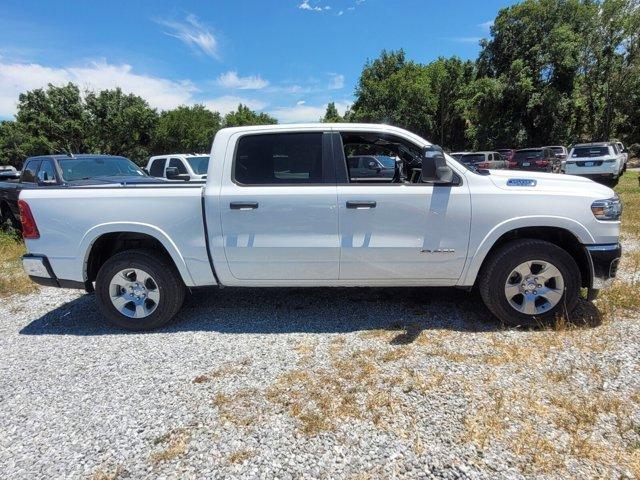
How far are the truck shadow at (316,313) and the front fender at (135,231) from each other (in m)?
0.76

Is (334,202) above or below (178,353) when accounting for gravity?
above

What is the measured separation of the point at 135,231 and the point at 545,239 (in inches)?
153

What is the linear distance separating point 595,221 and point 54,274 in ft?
16.7

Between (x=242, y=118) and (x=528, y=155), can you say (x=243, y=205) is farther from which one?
(x=242, y=118)

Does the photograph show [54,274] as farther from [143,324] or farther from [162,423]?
[162,423]

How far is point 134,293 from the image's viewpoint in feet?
13.5

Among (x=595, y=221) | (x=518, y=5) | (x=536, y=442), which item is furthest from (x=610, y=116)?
(x=536, y=442)

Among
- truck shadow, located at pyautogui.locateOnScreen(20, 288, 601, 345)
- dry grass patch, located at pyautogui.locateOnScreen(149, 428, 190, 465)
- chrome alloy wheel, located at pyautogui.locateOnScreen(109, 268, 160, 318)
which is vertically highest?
chrome alloy wheel, located at pyautogui.locateOnScreen(109, 268, 160, 318)

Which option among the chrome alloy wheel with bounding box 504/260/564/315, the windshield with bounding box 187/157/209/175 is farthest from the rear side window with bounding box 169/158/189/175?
the chrome alloy wheel with bounding box 504/260/564/315

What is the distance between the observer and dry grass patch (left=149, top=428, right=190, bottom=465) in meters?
2.44

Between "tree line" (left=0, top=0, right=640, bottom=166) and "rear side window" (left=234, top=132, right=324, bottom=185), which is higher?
"tree line" (left=0, top=0, right=640, bottom=166)

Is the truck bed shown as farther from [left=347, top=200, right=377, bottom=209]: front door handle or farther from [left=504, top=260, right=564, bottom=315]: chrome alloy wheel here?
[left=504, top=260, right=564, bottom=315]: chrome alloy wheel

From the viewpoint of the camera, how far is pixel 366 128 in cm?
392

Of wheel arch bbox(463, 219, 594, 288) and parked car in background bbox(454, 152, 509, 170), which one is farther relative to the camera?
parked car in background bbox(454, 152, 509, 170)
